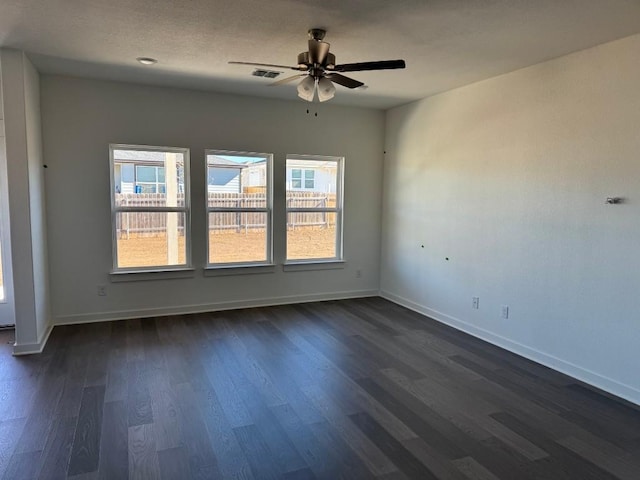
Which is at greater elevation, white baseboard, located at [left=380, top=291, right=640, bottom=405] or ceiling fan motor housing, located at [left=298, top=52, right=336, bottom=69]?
ceiling fan motor housing, located at [left=298, top=52, right=336, bottom=69]

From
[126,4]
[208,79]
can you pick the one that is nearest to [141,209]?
[208,79]

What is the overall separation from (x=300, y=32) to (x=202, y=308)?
11.4 feet

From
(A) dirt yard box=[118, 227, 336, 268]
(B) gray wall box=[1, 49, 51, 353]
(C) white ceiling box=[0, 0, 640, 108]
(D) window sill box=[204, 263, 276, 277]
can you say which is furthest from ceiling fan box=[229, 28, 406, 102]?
(D) window sill box=[204, 263, 276, 277]

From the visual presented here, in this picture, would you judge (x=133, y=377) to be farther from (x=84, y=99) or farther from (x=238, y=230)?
(x=84, y=99)

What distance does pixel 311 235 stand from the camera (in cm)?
587

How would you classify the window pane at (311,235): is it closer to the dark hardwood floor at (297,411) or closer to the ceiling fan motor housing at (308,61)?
the dark hardwood floor at (297,411)

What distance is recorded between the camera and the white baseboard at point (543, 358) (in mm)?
3163

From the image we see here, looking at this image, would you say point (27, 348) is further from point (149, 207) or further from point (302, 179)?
point (302, 179)

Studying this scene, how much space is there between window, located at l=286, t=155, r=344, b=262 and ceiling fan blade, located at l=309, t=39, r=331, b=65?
8.71ft

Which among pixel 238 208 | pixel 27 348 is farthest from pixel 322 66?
pixel 27 348

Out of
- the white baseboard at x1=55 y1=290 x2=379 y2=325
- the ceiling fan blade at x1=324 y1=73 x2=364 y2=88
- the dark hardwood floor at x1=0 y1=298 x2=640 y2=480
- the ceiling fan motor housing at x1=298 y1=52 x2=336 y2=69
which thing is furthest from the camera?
the white baseboard at x1=55 y1=290 x2=379 y2=325

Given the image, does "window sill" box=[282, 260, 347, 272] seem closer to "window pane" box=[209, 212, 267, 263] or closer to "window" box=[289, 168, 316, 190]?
"window pane" box=[209, 212, 267, 263]

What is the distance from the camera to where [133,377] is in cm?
336

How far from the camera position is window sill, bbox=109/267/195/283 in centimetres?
480
